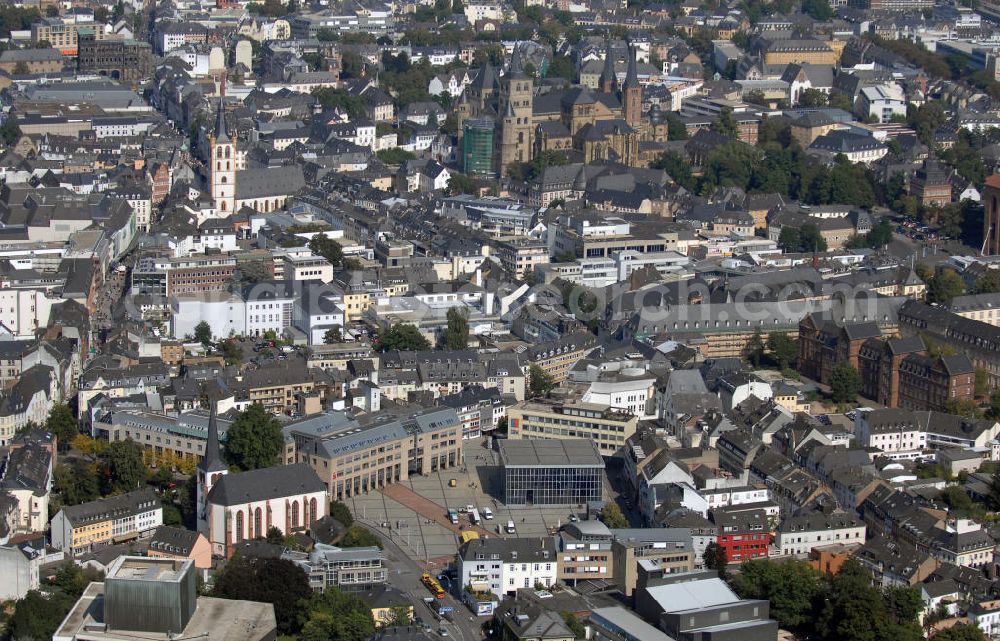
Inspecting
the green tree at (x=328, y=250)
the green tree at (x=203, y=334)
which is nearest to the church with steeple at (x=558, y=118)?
the green tree at (x=328, y=250)

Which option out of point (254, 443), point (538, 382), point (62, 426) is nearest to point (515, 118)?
point (538, 382)

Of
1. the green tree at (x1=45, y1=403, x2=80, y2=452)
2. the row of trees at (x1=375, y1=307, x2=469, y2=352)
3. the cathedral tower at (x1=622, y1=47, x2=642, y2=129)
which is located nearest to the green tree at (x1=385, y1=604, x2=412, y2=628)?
the green tree at (x1=45, y1=403, x2=80, y2=452)

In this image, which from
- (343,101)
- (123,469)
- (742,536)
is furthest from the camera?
(343,101)

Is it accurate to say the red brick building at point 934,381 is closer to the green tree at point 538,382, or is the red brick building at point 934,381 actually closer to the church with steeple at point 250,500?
the green tree at point 538,382

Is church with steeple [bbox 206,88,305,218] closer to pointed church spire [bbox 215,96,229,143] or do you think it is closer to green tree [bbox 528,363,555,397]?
pointed church spire [bbox 215,96,229,143]

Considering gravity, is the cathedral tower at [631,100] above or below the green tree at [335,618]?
above

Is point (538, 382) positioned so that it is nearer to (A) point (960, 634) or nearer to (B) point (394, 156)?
(A) point (960, 634)
